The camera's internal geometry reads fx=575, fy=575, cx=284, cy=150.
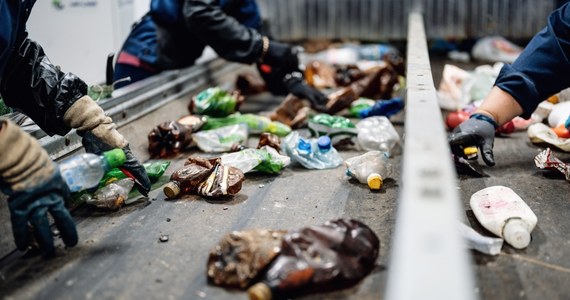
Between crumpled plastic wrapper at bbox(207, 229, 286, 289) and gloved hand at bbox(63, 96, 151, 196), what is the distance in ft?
2.30

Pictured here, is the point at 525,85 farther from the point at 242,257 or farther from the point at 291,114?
the point at 242,257

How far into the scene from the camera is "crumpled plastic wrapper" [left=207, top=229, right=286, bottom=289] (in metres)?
1.52

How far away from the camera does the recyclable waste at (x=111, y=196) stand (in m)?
2.07

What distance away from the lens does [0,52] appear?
1798 mm

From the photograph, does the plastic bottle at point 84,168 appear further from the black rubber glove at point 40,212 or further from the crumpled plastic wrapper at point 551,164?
the crumpled plastic wrapper at point 551,164

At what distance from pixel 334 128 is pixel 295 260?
142 cm

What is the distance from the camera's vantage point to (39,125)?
2123 mm

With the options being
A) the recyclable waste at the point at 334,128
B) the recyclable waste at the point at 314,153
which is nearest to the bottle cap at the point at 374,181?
the recyclable waste at the point at 314,153

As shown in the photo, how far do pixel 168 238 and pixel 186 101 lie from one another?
1.82m

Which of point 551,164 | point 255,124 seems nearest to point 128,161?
point 255,124

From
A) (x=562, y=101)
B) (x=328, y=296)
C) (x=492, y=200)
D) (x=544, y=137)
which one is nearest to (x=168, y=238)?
(x=328, y=296)

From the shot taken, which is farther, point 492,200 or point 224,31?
point 224,31

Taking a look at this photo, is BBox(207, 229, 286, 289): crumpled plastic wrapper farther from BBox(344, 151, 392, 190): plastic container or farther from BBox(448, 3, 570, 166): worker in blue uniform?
BBox(448, 3, 570, 166): worker in blue uniform

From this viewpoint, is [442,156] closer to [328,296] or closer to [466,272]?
[466,272]
